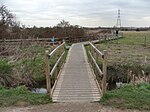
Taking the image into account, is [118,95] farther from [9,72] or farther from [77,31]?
[77,31]

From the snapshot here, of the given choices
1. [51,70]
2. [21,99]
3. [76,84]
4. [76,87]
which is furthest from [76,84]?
[21,99]

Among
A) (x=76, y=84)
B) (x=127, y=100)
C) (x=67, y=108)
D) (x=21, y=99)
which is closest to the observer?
(x=67, y=108)

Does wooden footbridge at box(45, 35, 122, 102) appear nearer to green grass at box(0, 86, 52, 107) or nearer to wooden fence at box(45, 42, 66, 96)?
wooden fence at box(45, 42, 66, 96)

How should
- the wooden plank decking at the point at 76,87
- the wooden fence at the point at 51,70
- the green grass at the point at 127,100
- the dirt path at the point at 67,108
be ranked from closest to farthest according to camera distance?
the dirt path at the point at 67,108 < the green grass at the point at 127,100 < the wooden fence at the point at 51,70 < the wooden plank decking at the point at 76,87

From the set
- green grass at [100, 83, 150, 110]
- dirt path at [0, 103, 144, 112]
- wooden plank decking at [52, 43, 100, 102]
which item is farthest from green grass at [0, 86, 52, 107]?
green grass at [100, 83, 150, 110]

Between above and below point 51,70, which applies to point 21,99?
below

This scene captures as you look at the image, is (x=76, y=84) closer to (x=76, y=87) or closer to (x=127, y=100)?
(x=76, y=87)

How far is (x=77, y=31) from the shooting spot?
38250 millimetres

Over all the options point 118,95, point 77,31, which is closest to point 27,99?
point 118,95

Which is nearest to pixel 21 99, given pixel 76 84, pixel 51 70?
pixel 51 70

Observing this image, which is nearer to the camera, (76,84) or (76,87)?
(76,87)

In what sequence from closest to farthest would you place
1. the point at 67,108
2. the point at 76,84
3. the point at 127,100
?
the point at 67,108, the point at 127,100, the point at 76,84

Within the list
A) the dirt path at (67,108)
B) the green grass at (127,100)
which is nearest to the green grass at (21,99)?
the dirt path at (67,108)

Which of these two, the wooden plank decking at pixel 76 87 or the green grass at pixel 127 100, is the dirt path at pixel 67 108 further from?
the wooden plank decking at pixel 76 87
